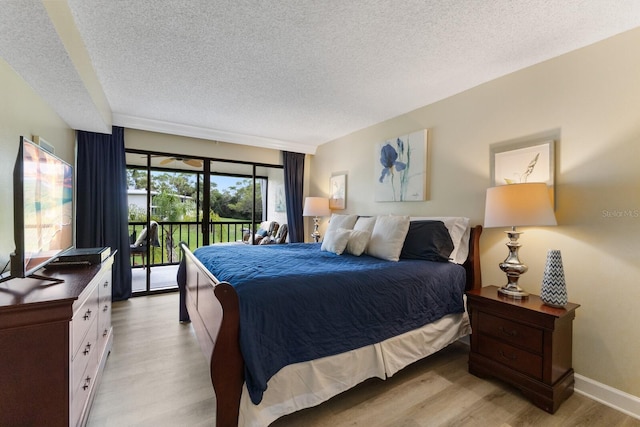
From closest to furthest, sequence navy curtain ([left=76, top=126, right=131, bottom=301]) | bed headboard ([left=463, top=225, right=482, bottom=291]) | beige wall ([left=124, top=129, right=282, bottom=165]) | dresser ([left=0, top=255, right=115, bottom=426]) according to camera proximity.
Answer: dresser ([left=0, top=255, right=115, bottom=426]) → bed headboard ([left=463, top=225, right=482, bottom=291]) → navy curtain ([left=76, top=126, right=131, bottom=301]) → beige wall ([left=124, top=129, right=282, bottom=165])

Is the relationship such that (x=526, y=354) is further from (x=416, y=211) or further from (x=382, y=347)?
(x=416, y=211)

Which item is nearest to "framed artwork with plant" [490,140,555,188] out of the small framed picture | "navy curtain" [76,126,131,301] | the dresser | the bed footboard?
the small framed picture

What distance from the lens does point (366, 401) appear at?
1.82 meters

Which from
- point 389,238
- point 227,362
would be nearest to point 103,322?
point 227,362

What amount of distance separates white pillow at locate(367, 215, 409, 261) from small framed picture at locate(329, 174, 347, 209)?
1.59 m

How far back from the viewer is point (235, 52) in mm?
2152

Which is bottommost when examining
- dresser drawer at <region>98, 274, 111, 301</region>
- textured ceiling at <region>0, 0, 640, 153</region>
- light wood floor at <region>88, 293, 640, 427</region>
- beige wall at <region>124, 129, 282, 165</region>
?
light wood floor at <region>88, 293, 640, 427</region>

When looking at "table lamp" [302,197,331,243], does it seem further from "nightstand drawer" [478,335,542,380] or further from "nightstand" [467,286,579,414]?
"nightstand drawer" [478,335,542,380]

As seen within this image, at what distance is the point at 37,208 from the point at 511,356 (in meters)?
3.03

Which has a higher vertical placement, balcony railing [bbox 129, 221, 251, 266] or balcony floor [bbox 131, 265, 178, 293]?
balcony railing [bbox 129, 221, 251, 266]

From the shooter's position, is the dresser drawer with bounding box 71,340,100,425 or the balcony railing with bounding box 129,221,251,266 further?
the balcony railing with bounding box 129,221,251,266

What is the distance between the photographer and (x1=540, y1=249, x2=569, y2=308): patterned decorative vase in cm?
183

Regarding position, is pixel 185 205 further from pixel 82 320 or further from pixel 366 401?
pixel 366 401

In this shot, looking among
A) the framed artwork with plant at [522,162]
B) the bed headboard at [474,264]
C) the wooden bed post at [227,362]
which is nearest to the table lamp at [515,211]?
the framed artwork with plant at [522,162]
